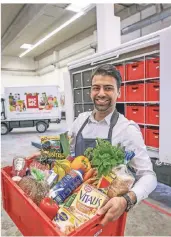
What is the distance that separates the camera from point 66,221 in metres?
0.67

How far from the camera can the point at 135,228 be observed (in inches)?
77.6

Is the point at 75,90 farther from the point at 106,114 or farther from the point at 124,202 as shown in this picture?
→ the point at 124,202

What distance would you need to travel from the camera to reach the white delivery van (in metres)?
8.12

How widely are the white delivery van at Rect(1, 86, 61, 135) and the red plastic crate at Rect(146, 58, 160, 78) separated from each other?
5.84 m

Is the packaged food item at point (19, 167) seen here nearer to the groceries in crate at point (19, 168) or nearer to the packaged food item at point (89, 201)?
the groceries in crate at point (19, 168)

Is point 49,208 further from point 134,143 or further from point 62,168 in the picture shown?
point 134,143

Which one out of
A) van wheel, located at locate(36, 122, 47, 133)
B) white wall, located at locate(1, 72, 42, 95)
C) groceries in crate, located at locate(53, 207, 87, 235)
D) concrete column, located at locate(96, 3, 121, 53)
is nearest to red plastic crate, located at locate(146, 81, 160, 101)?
concrete column, located at locate(96, 3, 121, 53)

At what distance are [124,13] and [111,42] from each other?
249cm

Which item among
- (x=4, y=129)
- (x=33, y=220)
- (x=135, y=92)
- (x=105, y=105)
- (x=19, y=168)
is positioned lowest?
(x=4, y=129)

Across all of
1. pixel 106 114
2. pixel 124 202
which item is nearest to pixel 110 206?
pixel 124 202

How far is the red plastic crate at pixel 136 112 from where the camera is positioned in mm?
2988

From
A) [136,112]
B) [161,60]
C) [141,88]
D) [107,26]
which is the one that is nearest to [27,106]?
[107,26]

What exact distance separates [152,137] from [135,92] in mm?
708

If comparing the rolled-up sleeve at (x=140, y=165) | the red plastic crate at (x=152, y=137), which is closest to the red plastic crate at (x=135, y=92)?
the red plastic crate at (x=152, y=137)
